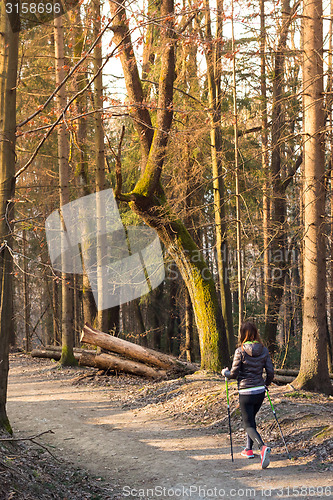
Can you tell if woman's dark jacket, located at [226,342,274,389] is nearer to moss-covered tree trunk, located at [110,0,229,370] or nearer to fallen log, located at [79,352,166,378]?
moss-covered tree trunk, located at [110,0,229,370]

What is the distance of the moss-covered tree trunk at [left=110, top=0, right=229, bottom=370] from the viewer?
33.3 ft

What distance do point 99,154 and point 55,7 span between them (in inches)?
268

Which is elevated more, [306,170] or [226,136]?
[226,136]

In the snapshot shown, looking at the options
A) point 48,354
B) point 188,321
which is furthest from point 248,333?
point 188,321

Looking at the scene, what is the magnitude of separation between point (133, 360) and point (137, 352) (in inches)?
11.1

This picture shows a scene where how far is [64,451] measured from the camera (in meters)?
6.49

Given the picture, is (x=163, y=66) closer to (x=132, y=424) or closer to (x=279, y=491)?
(x=132, y=424)

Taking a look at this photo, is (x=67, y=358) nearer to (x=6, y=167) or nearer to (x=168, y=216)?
(x=168, y=216)

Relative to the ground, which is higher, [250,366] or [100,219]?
[100,219]

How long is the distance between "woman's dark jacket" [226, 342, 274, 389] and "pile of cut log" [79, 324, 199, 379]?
16.9ft

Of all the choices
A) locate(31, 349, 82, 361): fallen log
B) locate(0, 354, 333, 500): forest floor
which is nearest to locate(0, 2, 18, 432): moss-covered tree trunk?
locate(0, 354, 333, 500): forest floor

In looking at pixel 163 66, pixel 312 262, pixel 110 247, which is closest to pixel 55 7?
pixel 163 66

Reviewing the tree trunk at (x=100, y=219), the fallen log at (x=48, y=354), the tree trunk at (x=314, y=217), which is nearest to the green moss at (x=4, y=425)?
the tree trunk at (x=314, y=217)

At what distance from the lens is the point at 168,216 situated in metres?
10.5
